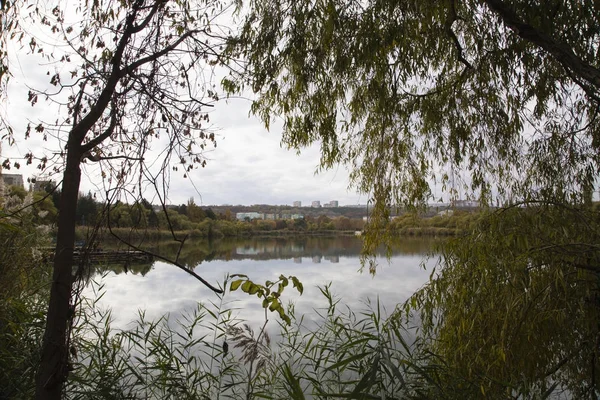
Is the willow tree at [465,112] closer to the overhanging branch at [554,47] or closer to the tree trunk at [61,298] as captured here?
the overhanging branch at [554,47]

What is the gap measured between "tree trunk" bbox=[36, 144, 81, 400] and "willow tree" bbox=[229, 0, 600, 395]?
877 millimetres

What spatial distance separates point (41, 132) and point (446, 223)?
2967 millimetres

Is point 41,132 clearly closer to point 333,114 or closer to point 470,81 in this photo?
point 333,114

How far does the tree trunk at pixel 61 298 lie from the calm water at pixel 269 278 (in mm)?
1344

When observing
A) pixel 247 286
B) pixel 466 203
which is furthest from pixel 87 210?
pixel 466 203

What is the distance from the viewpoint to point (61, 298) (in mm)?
1526

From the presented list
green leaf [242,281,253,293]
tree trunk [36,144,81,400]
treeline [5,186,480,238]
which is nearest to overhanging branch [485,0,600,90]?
treeline [5,186,480,238]

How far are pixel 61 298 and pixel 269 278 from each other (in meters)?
5.29

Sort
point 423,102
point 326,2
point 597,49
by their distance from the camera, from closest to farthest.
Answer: point 597,49
point 326,2
point 423,102

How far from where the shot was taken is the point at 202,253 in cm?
1023

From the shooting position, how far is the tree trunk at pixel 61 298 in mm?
1487

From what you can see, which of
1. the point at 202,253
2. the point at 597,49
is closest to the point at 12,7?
the point at 597,49

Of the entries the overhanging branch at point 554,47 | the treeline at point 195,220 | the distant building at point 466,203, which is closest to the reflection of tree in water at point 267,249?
the treeline at point 195,220

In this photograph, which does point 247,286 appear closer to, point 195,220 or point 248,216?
point 195,220
